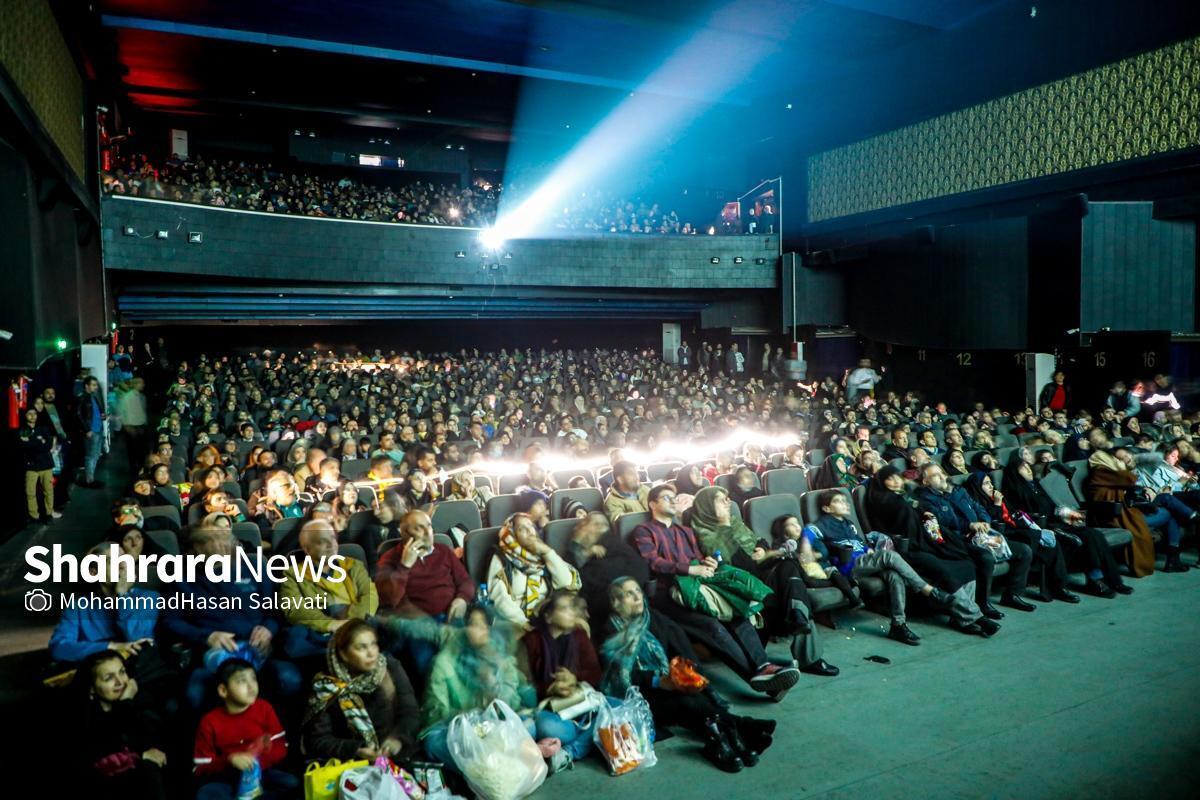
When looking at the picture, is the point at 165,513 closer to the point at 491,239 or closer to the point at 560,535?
the point at 560,535

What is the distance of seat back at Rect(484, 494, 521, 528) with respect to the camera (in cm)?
534

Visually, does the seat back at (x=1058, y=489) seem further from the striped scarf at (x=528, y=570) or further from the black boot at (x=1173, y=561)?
the striped scarf at (x=528, y=570)

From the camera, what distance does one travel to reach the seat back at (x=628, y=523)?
4.64m

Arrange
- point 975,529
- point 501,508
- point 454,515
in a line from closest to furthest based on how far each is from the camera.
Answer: point 454,515
point 975,529
point 501,508

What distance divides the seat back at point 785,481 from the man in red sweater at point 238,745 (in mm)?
4242

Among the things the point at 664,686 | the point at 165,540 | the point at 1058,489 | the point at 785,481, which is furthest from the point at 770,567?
the point at 165,540

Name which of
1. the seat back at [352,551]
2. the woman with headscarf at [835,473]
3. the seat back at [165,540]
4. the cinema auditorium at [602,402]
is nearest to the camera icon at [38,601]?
the cinema auditorium at [602,402]

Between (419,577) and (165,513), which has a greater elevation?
(165,513)

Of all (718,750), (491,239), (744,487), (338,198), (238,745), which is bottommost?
(718,750)

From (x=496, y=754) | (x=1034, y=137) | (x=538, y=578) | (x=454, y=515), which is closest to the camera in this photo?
(x=496, y=754)

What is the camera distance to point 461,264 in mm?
16469

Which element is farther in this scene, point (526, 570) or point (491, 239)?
point (491, 239)

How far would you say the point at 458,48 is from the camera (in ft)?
51.7

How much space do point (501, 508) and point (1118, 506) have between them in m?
4.73
